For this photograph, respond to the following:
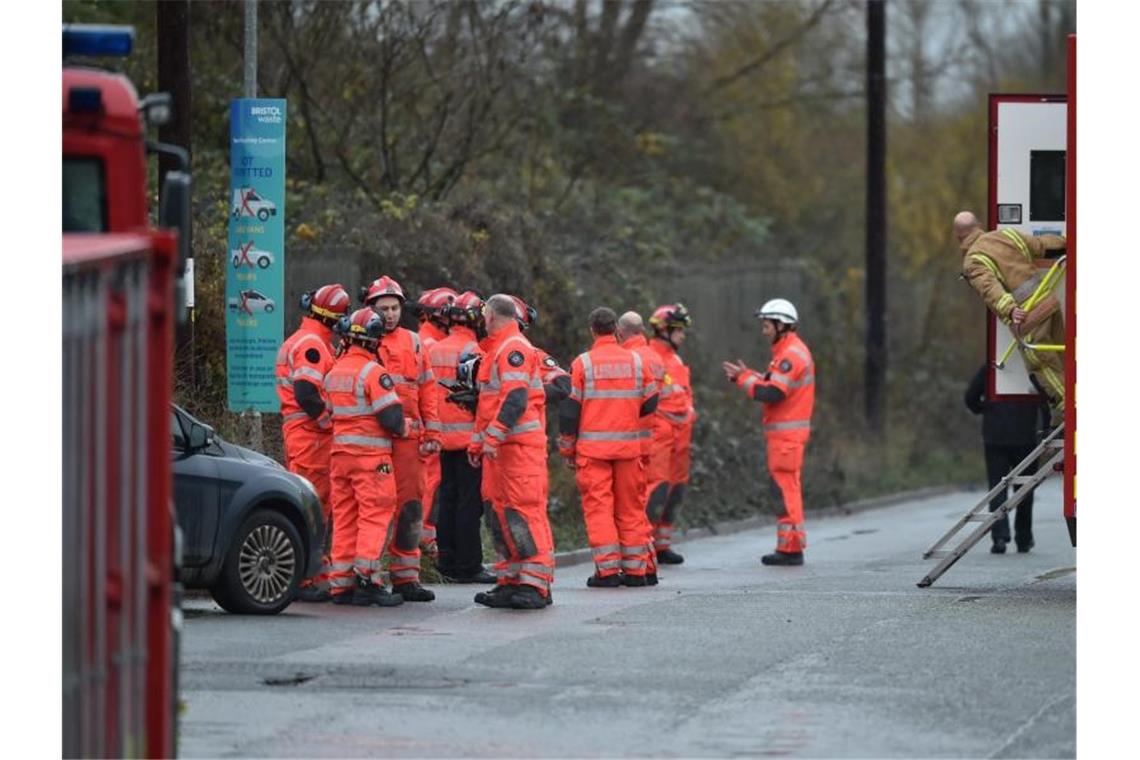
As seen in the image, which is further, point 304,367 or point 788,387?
point 788,387

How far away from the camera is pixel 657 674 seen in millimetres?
11016

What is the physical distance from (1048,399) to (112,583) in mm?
9085

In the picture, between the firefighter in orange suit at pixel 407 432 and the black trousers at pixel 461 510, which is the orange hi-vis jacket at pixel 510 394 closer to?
the firefighter in orange suit at pixel 407 432

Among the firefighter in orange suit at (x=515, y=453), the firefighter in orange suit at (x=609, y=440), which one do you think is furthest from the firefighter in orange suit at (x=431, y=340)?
the firefighter in orange suit at (x=515, y=453)

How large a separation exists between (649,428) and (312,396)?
9.99 feet

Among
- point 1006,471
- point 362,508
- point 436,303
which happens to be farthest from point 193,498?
point 1006,471

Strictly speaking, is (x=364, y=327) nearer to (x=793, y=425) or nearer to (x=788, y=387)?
(x=788, y=387)

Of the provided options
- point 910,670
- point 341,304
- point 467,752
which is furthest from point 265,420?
point 467,752

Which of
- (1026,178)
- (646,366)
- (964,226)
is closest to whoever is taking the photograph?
(1026,178)

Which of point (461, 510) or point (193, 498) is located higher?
point (193, 498)

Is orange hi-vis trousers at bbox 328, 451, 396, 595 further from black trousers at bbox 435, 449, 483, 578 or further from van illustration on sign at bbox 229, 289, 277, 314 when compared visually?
van illustration on sign at bbox 229, 289, 277, 314

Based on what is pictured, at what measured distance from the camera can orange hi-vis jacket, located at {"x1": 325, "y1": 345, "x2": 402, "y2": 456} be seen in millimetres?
14070

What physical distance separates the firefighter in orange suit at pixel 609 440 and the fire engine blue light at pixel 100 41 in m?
6.86

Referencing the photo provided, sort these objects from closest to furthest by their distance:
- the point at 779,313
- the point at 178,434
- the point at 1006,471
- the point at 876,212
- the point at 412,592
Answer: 1. the point at 178,434
2. the point at 412,592
3. the point at 779,313
4. the point at 1006,471
5. the point at 876,212
